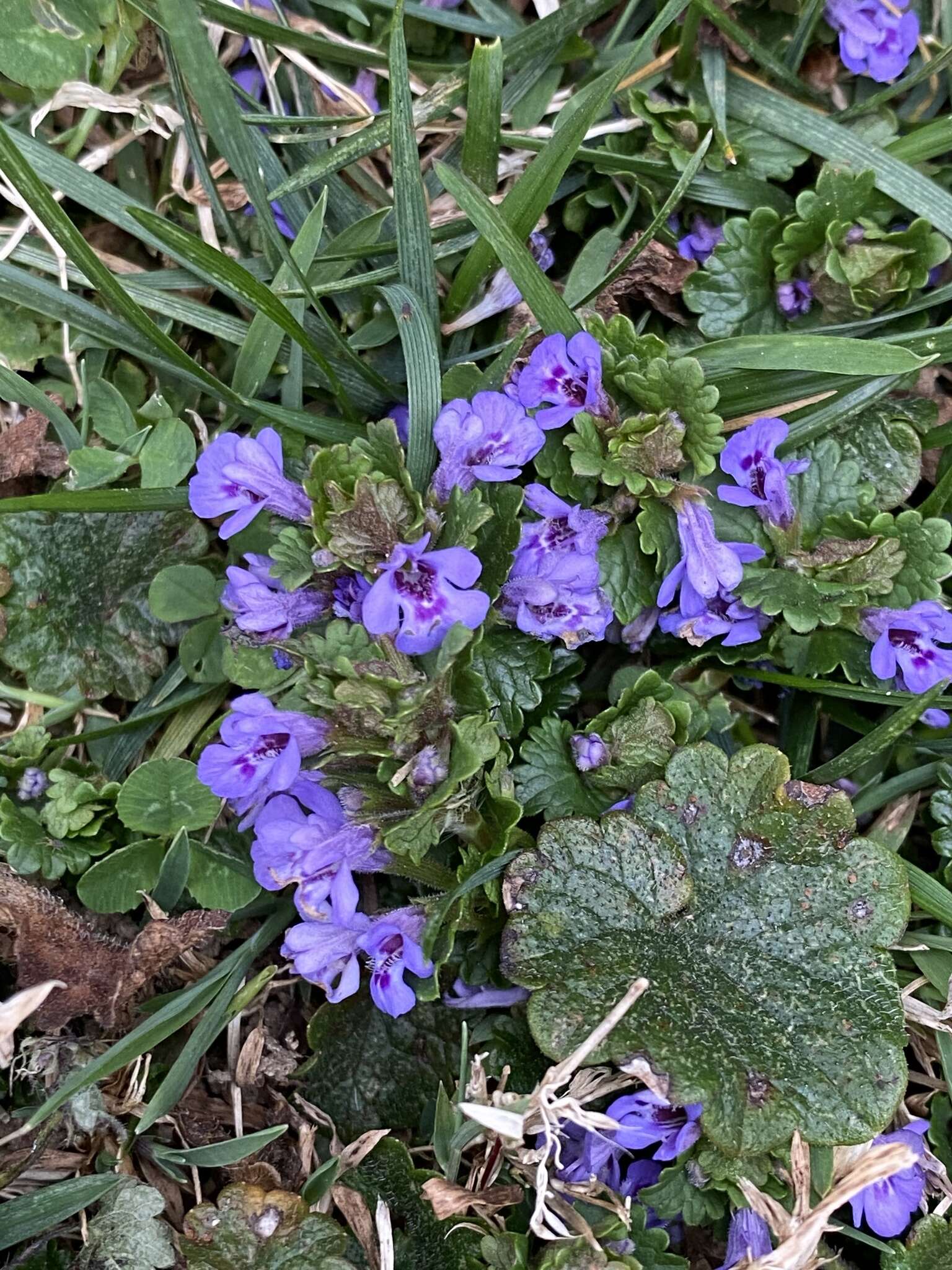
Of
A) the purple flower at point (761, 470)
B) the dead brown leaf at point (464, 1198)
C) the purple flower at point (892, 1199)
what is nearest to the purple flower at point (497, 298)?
the purple flower at point (761, 470)

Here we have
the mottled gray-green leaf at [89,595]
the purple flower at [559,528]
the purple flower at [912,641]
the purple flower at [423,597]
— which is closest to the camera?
the purple flower at [423,597]

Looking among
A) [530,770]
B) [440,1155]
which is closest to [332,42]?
[530,770]

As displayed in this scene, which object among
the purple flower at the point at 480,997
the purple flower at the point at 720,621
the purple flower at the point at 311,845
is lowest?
the purple flower at the point at 480,997

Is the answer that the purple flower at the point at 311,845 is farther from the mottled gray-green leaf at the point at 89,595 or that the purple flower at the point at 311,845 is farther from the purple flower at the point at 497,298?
the purple flower at the point at 497,298

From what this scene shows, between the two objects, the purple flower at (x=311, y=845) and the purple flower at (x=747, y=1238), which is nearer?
the purple flower at (x=311, y=845)

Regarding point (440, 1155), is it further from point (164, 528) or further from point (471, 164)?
point (471, 164)

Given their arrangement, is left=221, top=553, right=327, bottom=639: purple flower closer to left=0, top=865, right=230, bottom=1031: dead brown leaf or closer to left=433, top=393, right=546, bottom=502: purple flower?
left=433, top=393, right=546, bottom=502: purple flower

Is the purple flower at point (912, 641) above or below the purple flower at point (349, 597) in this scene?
below

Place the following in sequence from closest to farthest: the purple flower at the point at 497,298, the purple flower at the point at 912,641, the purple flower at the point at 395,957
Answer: the purple flower at the point at 395,957 < the purple flower at the point at 912,641 < the purple flower at the point at 497,298
